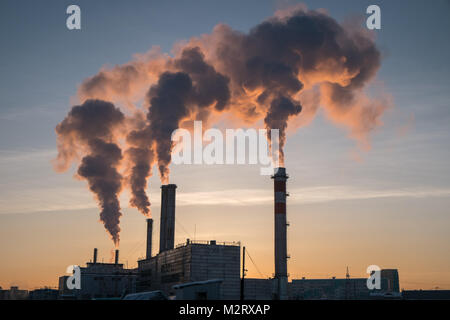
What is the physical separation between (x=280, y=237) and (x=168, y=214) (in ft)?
66.3

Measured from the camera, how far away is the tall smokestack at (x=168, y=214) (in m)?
86.7

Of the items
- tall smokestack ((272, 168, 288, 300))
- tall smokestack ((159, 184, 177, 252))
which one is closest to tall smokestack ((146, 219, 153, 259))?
tall smokestack ((159, 184, 177, 252))

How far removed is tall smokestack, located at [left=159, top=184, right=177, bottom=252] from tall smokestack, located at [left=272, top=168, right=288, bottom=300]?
1866 cm

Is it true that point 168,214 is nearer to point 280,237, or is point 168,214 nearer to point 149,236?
point 149,236

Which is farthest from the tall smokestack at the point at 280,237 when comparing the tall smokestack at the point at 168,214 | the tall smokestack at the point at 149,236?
the tall smokestack at the point at 149,236

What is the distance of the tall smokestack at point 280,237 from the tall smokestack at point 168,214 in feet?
61.2

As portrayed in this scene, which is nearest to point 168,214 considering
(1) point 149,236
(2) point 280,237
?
(1) point 149,236

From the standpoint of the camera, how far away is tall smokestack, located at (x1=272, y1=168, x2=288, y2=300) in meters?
78.1

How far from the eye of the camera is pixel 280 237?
78562 millimetres

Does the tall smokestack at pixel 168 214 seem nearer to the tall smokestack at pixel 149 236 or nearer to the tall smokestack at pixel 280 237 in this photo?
the tall smokestack at pixel 149 236
